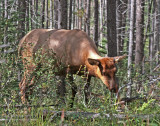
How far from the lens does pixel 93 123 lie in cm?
439

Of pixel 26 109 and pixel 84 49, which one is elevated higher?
pixel 84 49

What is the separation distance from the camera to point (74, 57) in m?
7.77

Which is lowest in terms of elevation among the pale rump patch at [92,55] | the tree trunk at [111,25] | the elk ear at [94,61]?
the elk ear at [94,61]

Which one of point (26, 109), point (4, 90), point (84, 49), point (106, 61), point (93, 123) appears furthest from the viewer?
point (84, 49)

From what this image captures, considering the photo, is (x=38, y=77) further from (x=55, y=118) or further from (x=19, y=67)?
(x=55, y=118)

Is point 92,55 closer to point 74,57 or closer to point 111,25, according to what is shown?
point 74,57

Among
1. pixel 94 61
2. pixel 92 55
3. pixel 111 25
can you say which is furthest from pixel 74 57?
pixel 111 25

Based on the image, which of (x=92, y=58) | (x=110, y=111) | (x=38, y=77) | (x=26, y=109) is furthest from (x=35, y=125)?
(x=92, y=58)

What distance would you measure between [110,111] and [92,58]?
2.29 m

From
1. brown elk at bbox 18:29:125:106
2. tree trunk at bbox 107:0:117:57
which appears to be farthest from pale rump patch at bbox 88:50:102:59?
tree trunk at bbox 107:0:117:57

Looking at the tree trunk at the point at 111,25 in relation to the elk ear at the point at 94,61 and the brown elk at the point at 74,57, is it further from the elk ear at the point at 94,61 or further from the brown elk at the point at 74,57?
the elk ear at the point at 94,61

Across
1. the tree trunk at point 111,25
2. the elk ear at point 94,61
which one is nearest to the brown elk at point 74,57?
the elk ear at point 94,61

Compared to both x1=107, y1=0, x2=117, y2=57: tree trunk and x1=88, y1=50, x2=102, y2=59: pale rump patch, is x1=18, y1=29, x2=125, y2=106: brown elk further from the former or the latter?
x1=107, y1=0, x2=117, y2=57: tree trunk

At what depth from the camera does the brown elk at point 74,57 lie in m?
6.74
